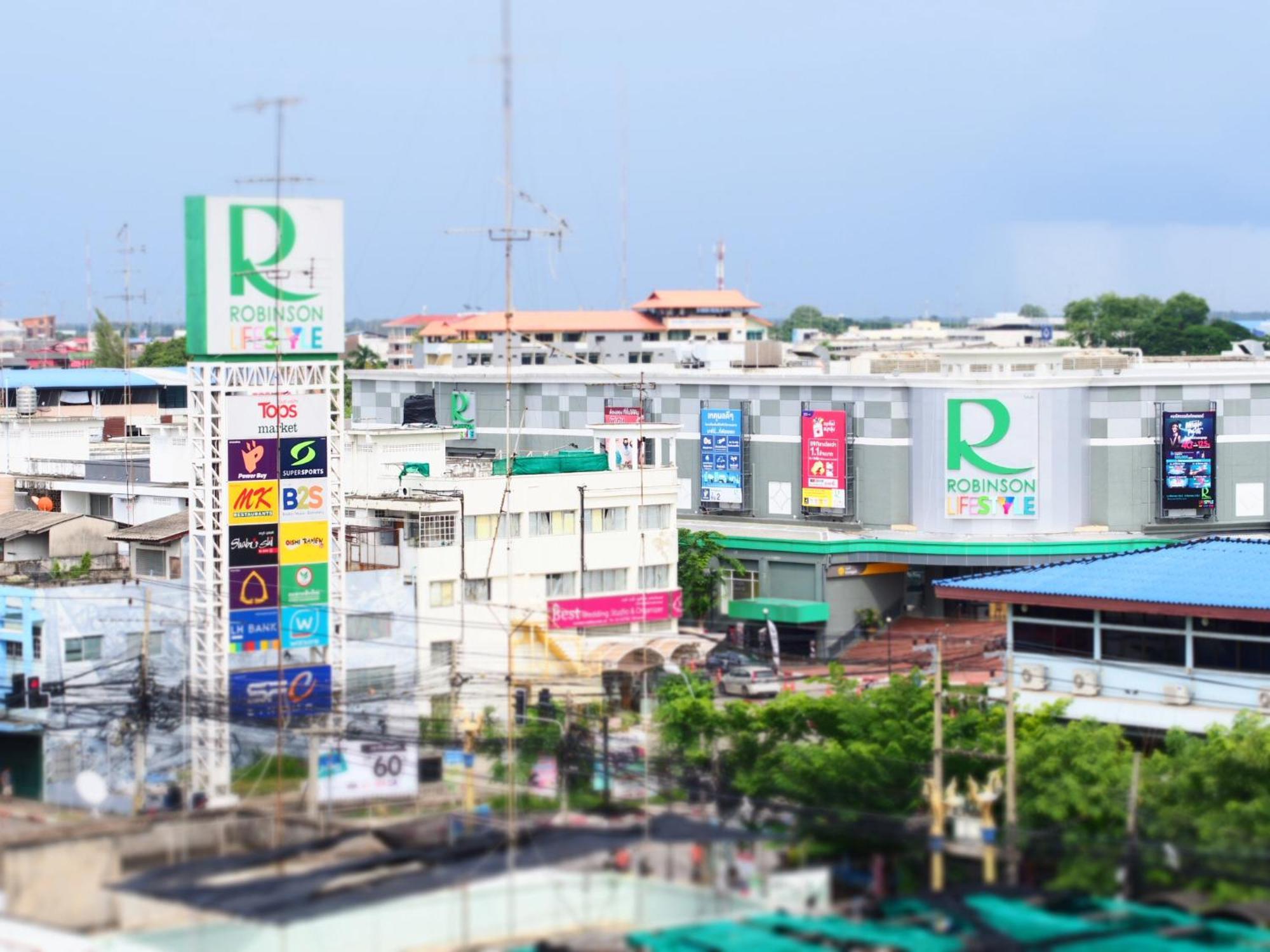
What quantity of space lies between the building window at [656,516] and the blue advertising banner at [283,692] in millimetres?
11197

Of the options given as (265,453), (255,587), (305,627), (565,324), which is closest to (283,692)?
(305,627)

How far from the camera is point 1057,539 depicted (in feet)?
188

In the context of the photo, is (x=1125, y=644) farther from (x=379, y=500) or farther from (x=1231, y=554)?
(x=379, y=500)

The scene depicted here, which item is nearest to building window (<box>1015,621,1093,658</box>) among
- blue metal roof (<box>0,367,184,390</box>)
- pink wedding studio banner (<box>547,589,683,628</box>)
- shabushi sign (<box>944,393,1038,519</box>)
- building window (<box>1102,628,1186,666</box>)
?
building window (<box>1102,628,1186,666</box>)

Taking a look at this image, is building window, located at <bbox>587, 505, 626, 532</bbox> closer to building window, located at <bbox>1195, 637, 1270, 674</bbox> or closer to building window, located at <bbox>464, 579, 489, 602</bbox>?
building window, located at <bbox>464, 579, 489, 602</bbox>

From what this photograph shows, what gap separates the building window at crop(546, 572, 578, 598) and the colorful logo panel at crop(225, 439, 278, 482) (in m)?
8.93

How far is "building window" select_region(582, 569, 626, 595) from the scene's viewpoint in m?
46.2

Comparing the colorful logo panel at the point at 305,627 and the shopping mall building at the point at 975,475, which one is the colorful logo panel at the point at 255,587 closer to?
the colorful logo panel at the point at 305,627

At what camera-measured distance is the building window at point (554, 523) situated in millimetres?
45281

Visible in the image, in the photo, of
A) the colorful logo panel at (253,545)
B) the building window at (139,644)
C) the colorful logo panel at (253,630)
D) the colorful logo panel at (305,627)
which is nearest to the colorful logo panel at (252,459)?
the colorful logo panel at (253,545)

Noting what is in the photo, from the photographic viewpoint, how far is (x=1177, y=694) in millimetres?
34969

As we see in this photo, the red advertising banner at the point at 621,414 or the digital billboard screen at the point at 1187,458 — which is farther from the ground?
the red advertising banner at the point at 621,414

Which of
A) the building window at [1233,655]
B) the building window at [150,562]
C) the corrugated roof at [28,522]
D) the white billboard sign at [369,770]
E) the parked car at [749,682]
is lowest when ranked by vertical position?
the parked car at [749,682]

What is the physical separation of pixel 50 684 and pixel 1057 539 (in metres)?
29.0
